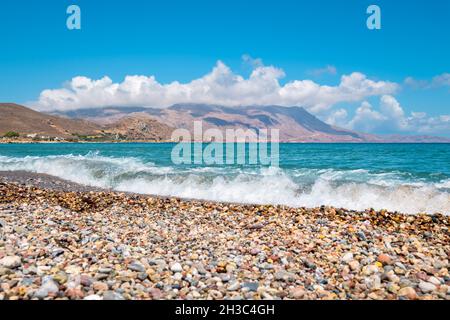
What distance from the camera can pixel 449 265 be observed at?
21.0 feet

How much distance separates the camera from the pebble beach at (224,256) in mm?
5254

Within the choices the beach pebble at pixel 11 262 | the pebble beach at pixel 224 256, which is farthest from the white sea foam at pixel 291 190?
the beach pebble at pixel 11 262

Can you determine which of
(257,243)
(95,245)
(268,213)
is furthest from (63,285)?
(268,213)

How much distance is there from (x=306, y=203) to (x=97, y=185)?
13945mm

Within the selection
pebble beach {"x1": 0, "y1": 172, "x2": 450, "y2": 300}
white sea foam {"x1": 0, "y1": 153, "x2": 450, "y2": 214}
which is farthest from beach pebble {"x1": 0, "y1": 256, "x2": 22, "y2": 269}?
white sea foam {"x1": 0, "y1": 153, "x2": 450, "y2": 214}

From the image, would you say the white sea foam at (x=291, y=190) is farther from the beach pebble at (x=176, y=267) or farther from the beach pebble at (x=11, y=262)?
the beach pebble at (x=11, y=262)

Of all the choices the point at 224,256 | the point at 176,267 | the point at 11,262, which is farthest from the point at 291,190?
the point at 11,262

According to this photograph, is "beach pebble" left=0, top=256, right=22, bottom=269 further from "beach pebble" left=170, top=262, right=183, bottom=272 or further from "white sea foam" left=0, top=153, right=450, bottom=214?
"white sea foam" left=0, top=153, right=450, bottom=214

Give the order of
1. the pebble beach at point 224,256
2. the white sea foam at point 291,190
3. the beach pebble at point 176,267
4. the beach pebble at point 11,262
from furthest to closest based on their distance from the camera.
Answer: the white sea foam at point 291,190, the beach pebble at point 176,267, the beach pebble at point 11,262, the pebble beach at point 224,256

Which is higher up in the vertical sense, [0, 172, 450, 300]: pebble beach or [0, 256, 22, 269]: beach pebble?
[0, 256, 22, 269]: beach pebble

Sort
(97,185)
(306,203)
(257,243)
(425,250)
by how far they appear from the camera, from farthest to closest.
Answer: (97,185), (306,203), (257,243), (425,250)

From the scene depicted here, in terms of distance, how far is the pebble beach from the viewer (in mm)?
5254

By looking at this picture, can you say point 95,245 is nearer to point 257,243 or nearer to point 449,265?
point 257,243
